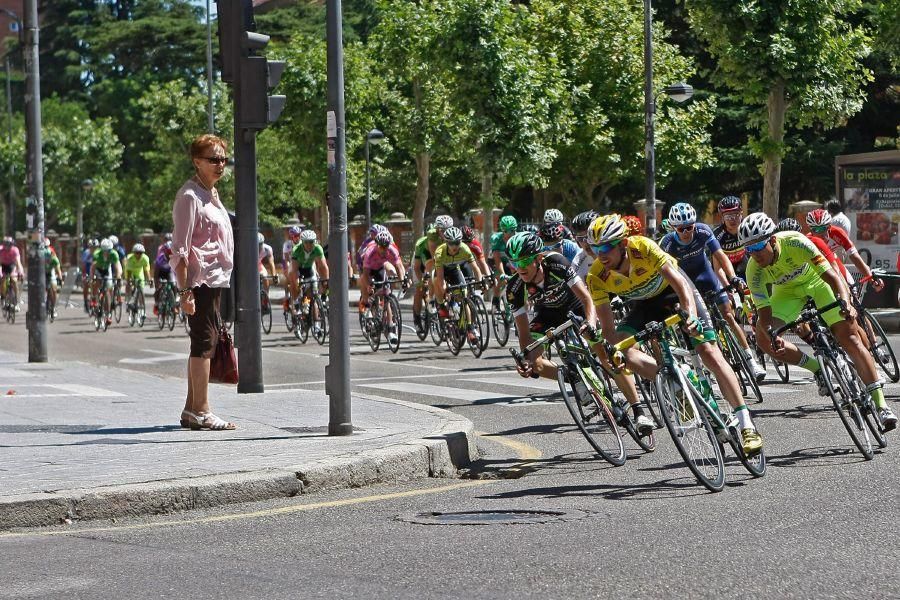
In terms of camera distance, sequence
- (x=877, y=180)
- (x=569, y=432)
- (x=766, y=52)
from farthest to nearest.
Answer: (x=766, y=52)
(x=877, y=180)
(x=569, y=432)

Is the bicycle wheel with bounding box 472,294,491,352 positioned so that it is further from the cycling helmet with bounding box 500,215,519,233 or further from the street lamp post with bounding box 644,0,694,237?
the street lamp post with bounding box 644,0,694,237

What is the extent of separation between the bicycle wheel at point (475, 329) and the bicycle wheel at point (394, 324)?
4.84 ft

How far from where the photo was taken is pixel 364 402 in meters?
12.1

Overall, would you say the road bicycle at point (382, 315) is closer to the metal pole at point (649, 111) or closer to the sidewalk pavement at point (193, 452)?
the sidewalk pavement at point (193, 452)

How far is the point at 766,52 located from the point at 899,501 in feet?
71.8

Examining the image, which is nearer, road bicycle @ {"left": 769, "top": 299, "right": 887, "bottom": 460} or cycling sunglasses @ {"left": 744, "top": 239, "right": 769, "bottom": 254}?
road bicycle @ {"left": 769, "top": 299, "right": 887, "bottom": 460}

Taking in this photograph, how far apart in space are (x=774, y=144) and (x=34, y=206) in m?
15.7

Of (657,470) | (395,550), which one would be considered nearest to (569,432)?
(657,470)

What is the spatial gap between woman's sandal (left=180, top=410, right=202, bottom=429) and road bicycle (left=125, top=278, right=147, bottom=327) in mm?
19465

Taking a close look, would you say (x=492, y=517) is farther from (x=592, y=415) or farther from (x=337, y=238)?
(x=337, y=238)

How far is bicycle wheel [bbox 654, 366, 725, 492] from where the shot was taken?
25.7ft

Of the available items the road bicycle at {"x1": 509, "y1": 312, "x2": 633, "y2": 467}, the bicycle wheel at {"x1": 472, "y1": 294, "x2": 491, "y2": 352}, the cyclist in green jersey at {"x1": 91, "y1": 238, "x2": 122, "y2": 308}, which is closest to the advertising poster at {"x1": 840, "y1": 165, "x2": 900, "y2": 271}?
the bicycle wheel at {"x1": 472, "y1": 294, "x2": 491, "y2": 352}

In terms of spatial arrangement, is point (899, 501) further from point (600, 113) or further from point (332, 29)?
point (600, 113)

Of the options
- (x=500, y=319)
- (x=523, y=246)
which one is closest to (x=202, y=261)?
(x=523, y=246)
